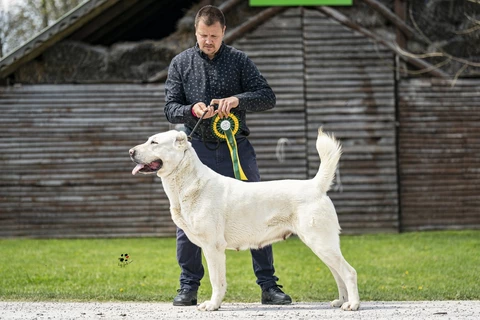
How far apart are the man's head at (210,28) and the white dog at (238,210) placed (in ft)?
2.93

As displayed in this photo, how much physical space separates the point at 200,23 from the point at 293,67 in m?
9.54

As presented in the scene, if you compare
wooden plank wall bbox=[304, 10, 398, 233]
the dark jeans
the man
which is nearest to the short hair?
the man

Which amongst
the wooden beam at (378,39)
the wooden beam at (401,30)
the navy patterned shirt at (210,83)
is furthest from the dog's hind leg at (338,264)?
the wooden beam at (401,30)

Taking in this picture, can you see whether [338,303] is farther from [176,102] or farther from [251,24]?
[251,24]

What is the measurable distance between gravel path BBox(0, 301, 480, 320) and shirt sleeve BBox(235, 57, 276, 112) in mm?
1563

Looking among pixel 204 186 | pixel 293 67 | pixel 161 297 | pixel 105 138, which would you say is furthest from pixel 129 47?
pixel 204 186

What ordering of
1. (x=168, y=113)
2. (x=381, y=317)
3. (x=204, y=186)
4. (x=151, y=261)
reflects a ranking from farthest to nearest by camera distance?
(x=151, y=261), (x=168, y=113), (x=204, y=186), (x=381, y=317)

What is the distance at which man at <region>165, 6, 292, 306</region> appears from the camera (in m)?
5.99

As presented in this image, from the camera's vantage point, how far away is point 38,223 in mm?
15180

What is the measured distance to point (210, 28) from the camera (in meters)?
5.95

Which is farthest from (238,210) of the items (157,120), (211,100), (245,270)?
(157,120)

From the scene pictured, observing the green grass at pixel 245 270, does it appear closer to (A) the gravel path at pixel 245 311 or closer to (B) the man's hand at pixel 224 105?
(A) the gravel path at pixel 245 311

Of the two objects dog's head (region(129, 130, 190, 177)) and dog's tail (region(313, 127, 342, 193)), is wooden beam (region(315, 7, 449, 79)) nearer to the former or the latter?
dog's tail (region(313, 127, 342, 193))

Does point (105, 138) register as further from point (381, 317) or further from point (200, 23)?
point (381, 317)
